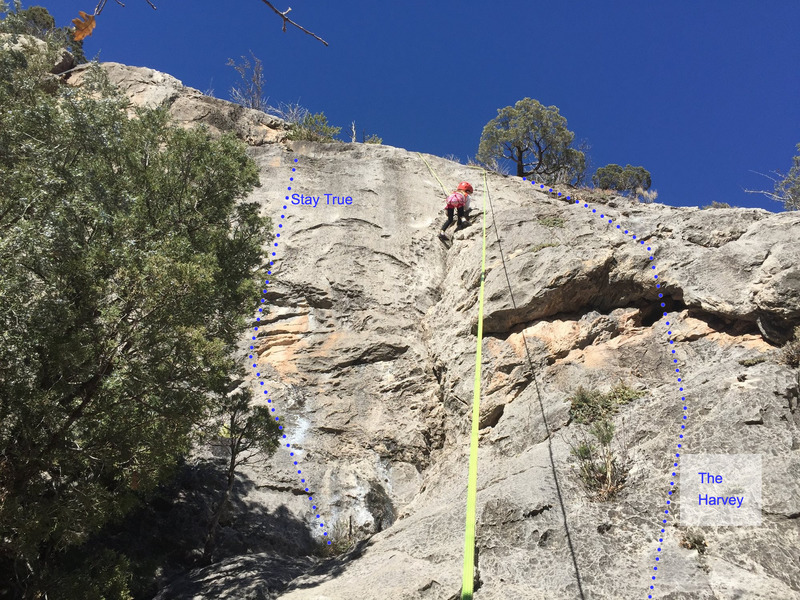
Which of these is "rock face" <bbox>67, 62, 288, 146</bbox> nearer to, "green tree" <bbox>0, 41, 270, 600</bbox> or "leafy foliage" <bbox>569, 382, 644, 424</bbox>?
"green tree" <bbox>0, 41, 270, 600</bbox>

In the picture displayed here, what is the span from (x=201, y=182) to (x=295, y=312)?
5025 millimetres

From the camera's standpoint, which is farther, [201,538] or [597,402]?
[201,538]

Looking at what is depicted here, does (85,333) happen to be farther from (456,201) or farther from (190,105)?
(190,105)

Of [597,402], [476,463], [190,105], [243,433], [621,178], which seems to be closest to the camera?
[476,463]

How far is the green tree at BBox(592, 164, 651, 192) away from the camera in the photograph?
25328mm

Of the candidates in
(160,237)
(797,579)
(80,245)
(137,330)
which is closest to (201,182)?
(160,237)

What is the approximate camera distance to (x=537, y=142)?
22.7m

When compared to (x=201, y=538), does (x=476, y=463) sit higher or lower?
higher

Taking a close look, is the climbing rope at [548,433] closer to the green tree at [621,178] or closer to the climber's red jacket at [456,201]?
the climber's red jacket at [456,201]

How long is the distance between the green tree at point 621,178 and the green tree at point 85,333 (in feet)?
66.7

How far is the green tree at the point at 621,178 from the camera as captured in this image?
25328 mm

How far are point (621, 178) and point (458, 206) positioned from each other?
1278 cm

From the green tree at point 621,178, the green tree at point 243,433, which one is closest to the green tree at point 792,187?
the green tree at point 621,178

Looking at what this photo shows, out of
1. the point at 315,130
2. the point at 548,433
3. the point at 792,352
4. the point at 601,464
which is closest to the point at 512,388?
the point at 548,433
